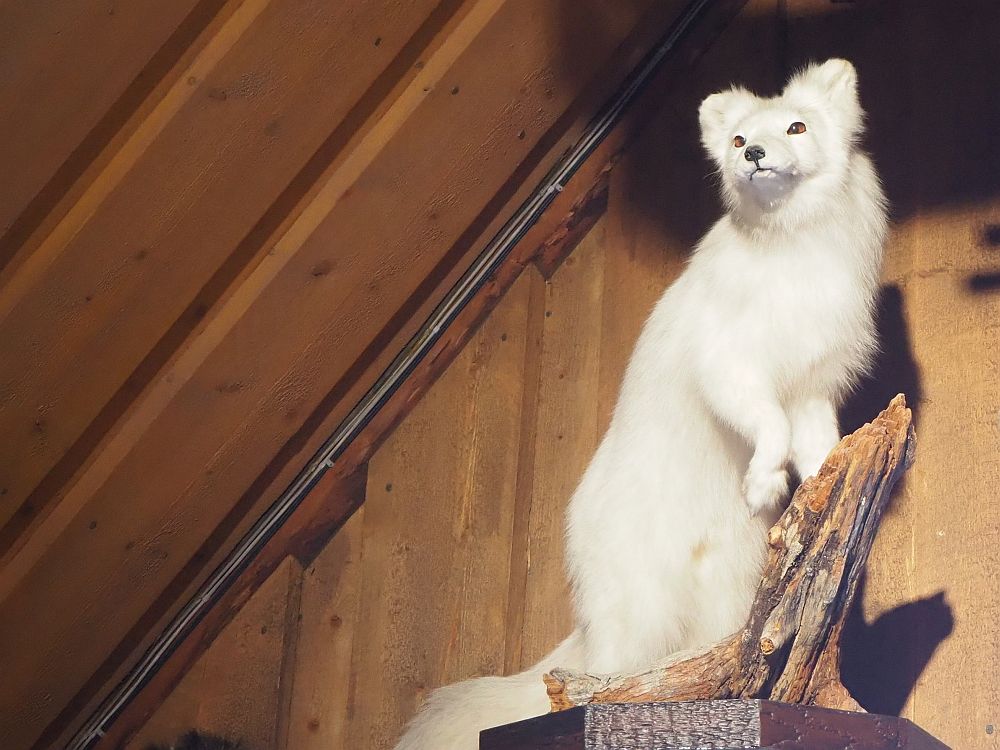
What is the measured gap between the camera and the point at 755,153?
1.74 meters

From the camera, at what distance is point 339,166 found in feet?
6.39

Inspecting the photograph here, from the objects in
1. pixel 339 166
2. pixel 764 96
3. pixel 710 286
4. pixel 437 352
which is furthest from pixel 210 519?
pixel 764 96

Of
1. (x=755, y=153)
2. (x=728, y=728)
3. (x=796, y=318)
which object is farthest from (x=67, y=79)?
(x=728, y=728)

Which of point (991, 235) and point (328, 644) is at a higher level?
point (991, 235)

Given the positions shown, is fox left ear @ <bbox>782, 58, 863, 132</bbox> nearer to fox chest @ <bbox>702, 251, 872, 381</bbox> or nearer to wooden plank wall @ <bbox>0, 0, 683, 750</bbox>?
fox chest @ <bbox>702, 251, 872, 381</bbox>

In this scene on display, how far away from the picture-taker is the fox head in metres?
1.77

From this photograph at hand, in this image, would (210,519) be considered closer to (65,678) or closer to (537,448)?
(65,678)

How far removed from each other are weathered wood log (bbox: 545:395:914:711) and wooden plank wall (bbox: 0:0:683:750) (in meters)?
0.84

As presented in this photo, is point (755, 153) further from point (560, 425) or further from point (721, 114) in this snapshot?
point (560, 425)

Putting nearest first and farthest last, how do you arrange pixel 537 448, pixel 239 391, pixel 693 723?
pixel 693 723 → pixel 239 391 → pixel 537 448

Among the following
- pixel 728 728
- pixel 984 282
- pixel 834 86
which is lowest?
pixel 728 728

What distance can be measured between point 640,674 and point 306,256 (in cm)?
85

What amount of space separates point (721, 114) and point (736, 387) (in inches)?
17.7

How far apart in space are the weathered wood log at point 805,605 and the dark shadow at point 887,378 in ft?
1.17
